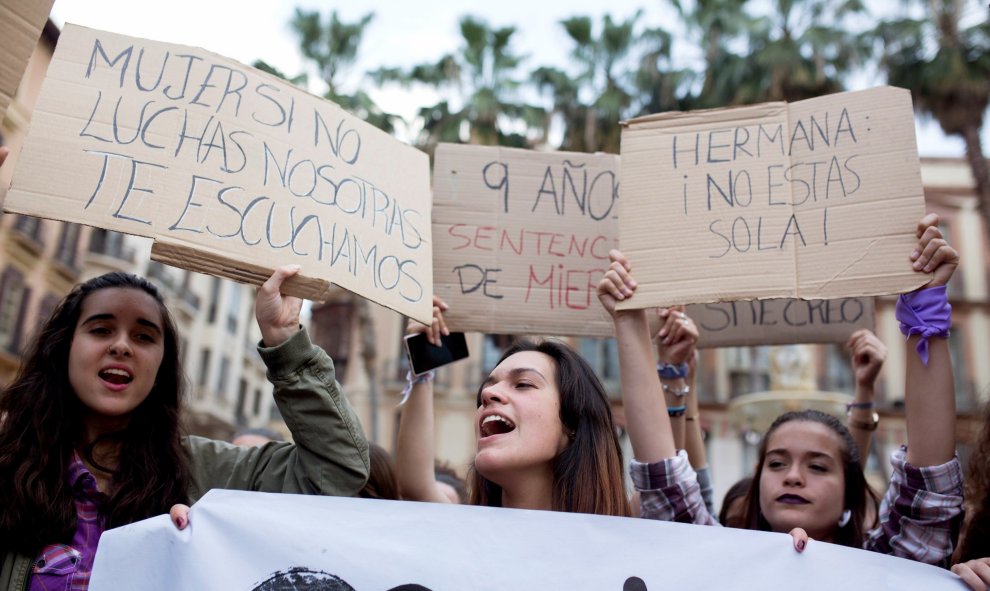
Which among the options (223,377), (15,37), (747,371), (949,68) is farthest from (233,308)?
(15,37)

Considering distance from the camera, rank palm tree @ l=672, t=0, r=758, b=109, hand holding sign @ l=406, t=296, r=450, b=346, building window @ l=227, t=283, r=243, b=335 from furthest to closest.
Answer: building window @ l=227, t=283, r=243, b=335, palm tree @ l=672, t=0, r=758, b=109, hand holding sign @ l=406, t=296, r=450, b=346

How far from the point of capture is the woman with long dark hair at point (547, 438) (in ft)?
8.69

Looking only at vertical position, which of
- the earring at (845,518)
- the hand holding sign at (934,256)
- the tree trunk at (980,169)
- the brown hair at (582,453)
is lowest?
the earring at (845,518)

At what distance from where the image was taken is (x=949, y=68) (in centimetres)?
1570

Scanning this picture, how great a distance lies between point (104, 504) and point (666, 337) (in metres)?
1.80

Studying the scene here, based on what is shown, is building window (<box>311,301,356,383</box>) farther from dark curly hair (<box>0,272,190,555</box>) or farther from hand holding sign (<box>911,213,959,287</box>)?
hand holding sign (<box>911,213,959,287</box>)

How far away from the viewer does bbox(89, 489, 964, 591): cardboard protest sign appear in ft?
7.55

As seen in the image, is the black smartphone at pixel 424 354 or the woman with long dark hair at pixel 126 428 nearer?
the woman with long dark hair at pixel 126 428

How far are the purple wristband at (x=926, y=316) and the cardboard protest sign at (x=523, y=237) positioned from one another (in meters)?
0.99

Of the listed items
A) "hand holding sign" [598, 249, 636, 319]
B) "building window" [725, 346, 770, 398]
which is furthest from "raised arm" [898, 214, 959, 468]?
"building window" [725, 346, 770, 398]

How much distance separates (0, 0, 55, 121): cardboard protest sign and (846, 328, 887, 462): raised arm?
269cm

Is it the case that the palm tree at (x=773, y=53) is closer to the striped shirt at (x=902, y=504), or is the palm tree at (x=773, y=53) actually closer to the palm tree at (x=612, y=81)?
the palm tree at (x=612, y=81)

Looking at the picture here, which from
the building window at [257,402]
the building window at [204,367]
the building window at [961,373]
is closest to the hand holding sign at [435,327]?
the building window at [961,373]

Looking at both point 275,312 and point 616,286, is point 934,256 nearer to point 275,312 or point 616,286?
point 616,286
